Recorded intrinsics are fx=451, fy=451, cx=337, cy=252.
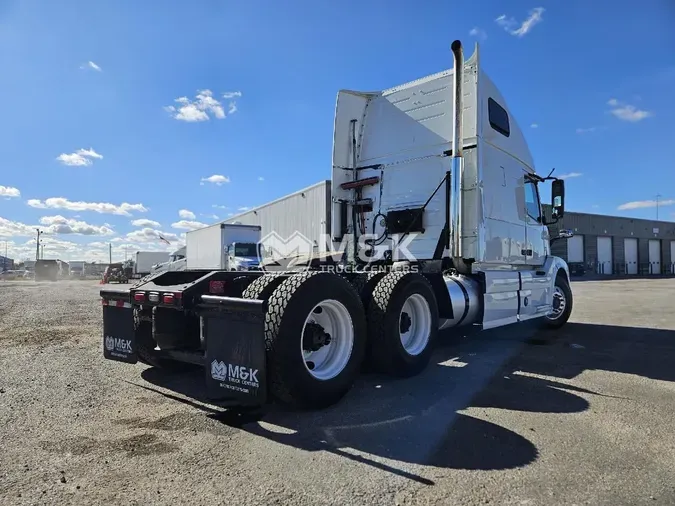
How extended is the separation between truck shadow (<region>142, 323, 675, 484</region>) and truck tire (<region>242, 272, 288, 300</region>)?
3.46 ft

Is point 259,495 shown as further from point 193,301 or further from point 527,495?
point 193,301

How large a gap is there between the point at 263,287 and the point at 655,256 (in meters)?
66.5

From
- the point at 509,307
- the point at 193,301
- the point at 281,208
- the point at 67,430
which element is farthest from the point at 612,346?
the point at 281,208

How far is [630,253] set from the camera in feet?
177

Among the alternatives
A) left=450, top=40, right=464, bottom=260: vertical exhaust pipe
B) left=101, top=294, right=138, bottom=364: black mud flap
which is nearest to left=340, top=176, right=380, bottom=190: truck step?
left=450, top=40, right=464, bottom=260: vertical exhaust pipe

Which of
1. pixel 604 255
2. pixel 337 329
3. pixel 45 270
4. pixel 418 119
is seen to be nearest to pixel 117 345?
pixel 337 329

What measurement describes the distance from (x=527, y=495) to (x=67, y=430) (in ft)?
11.2

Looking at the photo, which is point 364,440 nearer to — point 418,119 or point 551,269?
point 418,119

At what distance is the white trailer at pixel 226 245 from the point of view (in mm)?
20938

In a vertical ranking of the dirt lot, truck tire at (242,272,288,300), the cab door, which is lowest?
the dirt lot

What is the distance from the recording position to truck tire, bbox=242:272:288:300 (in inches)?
159

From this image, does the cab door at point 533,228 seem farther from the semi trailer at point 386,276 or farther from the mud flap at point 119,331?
the mud flap at point 119,331

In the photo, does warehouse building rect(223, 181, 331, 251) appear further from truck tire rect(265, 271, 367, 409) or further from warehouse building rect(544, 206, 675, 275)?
warehouse building rect(544, 206, 675, 275)

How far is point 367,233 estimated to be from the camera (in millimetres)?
7633
